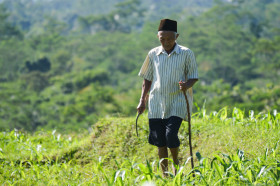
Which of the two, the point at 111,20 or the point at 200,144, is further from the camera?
the point at 111,20

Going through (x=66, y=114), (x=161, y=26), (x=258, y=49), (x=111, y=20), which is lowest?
(x=66, y=114)

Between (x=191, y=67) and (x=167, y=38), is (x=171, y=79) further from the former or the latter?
(x=167, y=38)

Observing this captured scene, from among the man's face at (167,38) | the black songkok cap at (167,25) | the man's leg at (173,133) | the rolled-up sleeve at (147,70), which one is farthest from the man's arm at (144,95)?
the black songkok cap at (167,25)

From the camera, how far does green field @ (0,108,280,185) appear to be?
3379 millimetres

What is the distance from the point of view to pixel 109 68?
Result: 49.7 metres

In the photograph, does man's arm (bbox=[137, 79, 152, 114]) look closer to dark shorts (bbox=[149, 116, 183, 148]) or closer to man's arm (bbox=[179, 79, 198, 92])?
dark shorts (bbox=[149, 116, 183, 148])

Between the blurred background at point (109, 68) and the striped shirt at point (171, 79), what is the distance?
1806 cm

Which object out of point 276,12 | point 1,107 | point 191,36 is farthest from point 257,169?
point 276,12

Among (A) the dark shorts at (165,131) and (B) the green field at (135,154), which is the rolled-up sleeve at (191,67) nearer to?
(A) the dark shorts at (165,131)

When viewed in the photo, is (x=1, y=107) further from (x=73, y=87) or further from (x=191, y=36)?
(x=191, y=36)

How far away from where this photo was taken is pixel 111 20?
73750mm

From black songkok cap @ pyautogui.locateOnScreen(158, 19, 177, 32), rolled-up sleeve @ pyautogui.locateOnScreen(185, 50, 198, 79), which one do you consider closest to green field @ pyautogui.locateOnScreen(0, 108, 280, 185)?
rolled-up sleeve @ pyautogui.locateOnScreen(185, 50, 198, 79)

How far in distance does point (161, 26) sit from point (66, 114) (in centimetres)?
2661

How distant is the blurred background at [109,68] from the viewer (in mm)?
29484
